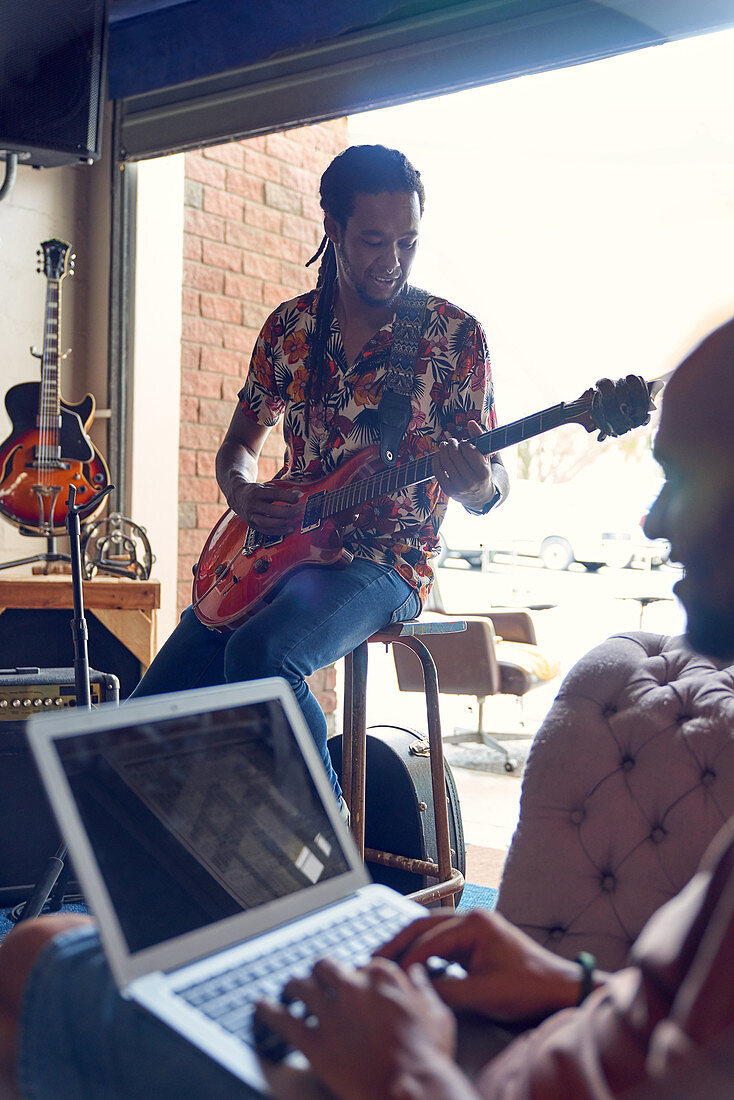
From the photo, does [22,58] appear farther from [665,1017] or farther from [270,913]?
[665,1017]

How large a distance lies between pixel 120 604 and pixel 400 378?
1126mm

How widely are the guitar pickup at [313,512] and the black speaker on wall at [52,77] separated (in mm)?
1676

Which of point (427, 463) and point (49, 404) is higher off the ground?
point (49, 404)

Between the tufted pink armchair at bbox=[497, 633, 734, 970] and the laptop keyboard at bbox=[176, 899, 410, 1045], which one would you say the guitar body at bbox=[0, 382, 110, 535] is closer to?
the tufted pink armchair at bbox=[497, 633, 734, 970]

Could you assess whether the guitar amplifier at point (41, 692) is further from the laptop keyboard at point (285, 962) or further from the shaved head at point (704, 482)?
the shaved head at point (704, 482)

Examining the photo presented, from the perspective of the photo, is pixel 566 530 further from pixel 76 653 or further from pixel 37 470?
pixel 76 653

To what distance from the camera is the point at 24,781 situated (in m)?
2.46

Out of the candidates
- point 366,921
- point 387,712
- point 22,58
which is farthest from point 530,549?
point 366,921

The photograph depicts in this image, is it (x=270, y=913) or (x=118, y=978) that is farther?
(x=270, y=913)

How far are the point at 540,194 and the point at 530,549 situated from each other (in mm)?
3364

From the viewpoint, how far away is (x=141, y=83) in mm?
3457

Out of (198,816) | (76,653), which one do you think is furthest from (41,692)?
(198,816)

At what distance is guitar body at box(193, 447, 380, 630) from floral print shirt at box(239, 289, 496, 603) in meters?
0.05

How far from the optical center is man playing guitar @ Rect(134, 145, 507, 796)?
1.82 meters
